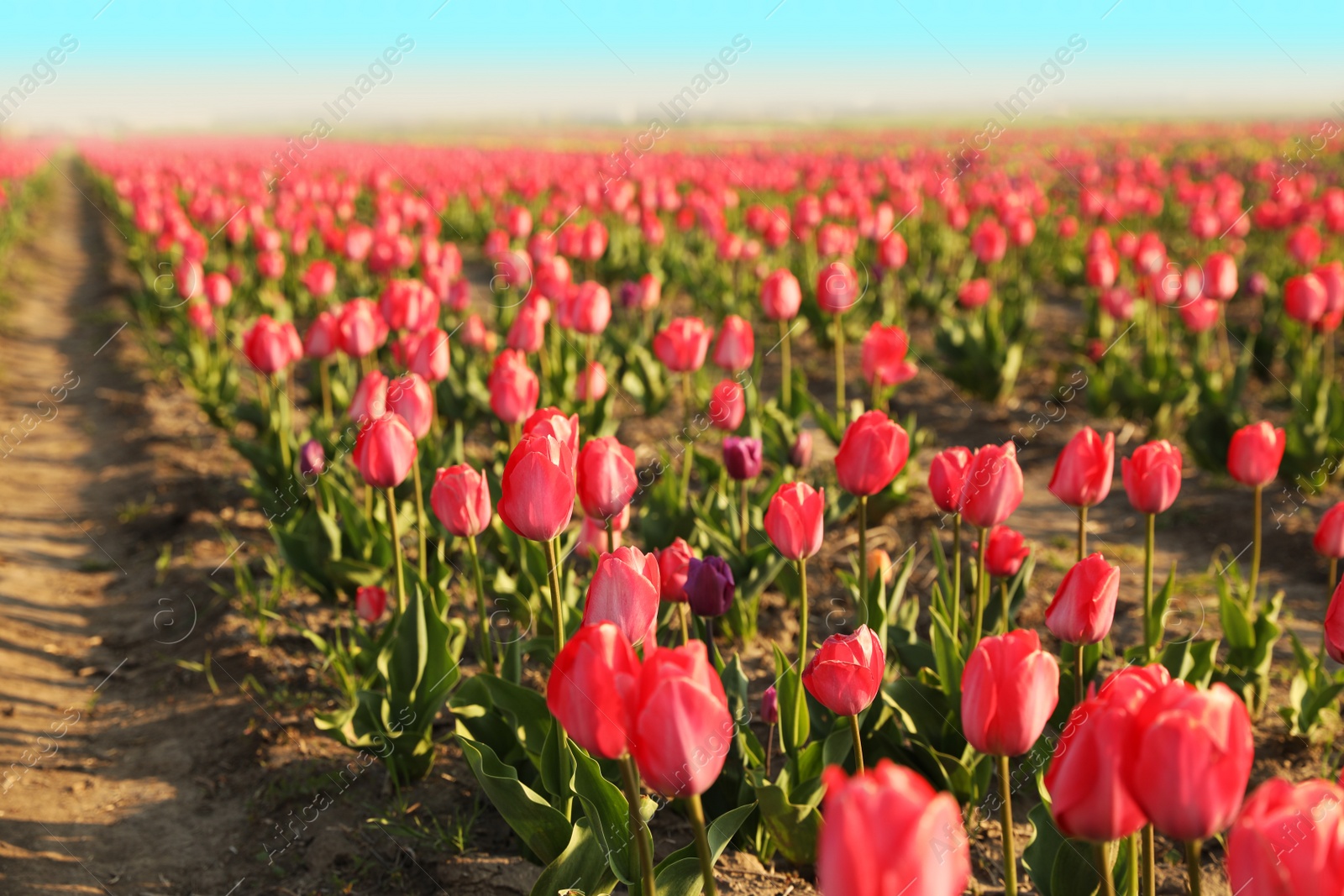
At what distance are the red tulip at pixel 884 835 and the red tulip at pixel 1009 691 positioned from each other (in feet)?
2.04

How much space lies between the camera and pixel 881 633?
9.17 feet

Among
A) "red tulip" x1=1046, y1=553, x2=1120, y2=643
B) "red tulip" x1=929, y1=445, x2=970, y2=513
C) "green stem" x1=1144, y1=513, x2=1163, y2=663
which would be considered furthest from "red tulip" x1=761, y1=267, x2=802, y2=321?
"red tulip" x1=1046, y1=553, x2=1120, y2=643

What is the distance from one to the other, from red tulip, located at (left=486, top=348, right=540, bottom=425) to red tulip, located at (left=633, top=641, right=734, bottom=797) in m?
2.33

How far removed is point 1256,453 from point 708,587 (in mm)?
1740

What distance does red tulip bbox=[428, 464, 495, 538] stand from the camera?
273 cm

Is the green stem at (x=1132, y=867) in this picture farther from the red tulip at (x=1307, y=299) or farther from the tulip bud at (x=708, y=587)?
the red tulip at (x=1307, y=299)

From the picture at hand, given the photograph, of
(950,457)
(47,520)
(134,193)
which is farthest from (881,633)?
(134,193)

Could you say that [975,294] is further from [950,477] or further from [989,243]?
[950,477]

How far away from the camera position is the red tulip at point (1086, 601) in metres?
2.13

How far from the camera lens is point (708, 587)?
107 inches

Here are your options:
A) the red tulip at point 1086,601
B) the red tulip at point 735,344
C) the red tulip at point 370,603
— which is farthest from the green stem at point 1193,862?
the red tulip at point 735,344

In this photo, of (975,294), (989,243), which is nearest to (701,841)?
(975,294)

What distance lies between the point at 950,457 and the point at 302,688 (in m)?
2.56

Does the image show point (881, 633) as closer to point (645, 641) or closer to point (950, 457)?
point (950, 457)
